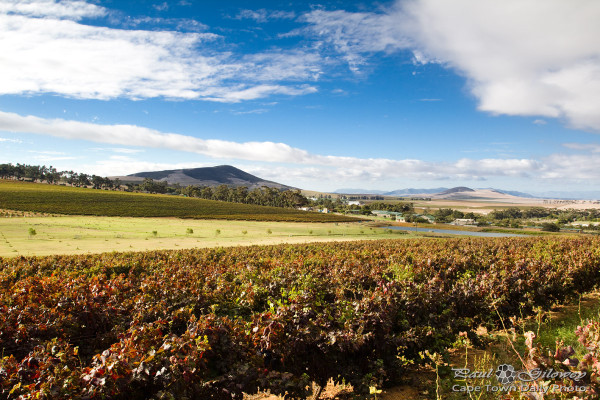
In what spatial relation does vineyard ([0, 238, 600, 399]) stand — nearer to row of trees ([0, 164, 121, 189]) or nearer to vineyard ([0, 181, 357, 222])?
vineyard ([0, 181, 357, 222])

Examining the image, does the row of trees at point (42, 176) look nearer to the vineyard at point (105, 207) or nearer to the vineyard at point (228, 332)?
the vineyard at point (105, 207)

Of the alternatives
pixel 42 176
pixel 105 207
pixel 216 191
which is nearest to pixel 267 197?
pixel 216 191

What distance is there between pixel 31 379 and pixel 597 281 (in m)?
19.3

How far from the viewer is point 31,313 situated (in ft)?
18.9

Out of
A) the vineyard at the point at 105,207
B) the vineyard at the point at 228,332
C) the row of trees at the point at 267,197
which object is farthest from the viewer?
the row of trees at the point at 267,197

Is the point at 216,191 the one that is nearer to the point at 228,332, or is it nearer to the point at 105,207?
the point at 105,207

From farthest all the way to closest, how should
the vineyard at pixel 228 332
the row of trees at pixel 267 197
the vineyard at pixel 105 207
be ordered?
the row of trees at pixel 267 197, the vineyard at pixel 105 207, the vineyard at pixel 228 332

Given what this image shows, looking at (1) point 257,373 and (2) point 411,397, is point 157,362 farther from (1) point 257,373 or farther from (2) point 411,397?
(2) point 411,397

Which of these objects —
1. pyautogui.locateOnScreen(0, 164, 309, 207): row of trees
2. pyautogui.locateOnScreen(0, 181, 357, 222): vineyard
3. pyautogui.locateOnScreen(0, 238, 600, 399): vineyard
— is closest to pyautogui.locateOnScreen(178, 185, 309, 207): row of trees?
pyautogui.locateOnScreen(0, 164, 309, 207): row of trees

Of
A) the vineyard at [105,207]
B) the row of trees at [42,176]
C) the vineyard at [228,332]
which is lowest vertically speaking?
the vineyard at [105,207]

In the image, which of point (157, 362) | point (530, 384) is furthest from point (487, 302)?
point (157, 362)

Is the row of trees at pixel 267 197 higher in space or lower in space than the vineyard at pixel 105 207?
higher

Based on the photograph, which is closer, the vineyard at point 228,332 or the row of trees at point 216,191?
the vineyard at point 228,332

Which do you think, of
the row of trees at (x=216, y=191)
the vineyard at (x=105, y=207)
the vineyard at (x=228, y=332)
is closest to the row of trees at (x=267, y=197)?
the row of trees at (x=216, y=191)
